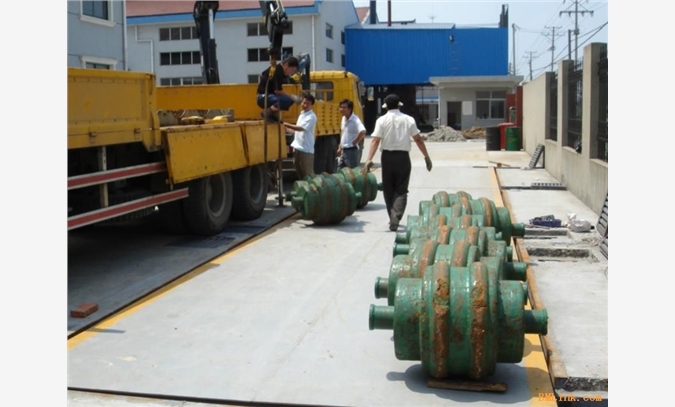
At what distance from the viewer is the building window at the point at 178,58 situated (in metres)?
46.3

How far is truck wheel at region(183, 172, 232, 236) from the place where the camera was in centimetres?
1045

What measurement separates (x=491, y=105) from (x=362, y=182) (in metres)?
38.0

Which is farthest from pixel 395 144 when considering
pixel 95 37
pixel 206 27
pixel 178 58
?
pixel 178 58

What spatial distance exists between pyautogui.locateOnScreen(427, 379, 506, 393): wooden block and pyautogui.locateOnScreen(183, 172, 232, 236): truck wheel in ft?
19.3

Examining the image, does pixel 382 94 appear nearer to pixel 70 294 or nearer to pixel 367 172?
pixel 367 172

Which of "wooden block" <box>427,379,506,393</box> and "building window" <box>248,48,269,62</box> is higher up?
"building window" <box>248,48,269,62</box>

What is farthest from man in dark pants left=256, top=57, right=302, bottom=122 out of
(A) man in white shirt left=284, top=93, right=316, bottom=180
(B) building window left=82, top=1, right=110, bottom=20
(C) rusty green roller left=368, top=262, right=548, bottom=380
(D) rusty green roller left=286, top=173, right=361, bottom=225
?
(B) building window left=82, top=1, right=110, bottom=20

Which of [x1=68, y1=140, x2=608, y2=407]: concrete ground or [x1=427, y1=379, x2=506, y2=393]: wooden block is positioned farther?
[x1=68, y1=140, x2=608, y2=407]: concrete ground

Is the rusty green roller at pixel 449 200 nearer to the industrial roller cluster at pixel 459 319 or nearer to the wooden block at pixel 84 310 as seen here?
the industrial roller cluster at pixel 459 319

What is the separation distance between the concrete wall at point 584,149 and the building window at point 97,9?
12.4 m

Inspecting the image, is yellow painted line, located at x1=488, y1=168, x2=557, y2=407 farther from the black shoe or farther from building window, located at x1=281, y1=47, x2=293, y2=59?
building window, located at x1=281, y1=47, x2=293, y2=59

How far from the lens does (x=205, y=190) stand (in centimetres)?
1055

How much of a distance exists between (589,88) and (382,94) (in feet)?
134

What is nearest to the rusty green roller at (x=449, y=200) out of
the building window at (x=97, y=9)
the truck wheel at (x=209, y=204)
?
the truck wheel at (x=209, y=204)
